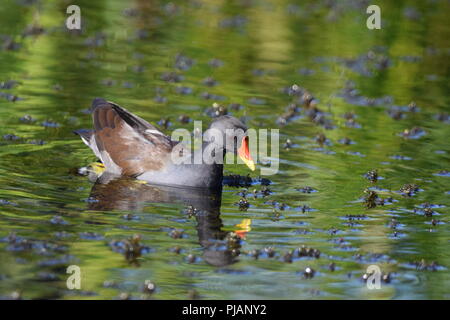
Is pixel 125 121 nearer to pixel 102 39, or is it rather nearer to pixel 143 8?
pixel 102 39

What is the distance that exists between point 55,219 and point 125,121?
2294mm

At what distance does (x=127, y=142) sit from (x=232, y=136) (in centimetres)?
119

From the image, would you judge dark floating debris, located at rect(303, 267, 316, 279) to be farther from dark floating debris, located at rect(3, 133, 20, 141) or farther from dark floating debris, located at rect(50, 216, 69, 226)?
dark floating debris, located at rect(3, 133, 20, 141)

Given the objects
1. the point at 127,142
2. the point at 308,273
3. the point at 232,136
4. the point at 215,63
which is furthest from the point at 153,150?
the point at 215,63

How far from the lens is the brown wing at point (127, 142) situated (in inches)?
380

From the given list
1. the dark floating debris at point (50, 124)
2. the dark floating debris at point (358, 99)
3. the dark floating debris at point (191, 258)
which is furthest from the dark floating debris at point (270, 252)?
the dark floating debris at point (358, 99)

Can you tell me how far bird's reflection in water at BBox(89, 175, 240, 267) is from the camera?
24.9ft

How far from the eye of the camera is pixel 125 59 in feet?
46.0

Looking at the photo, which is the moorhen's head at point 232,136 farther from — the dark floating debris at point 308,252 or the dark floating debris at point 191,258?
the dark floating debris at point 191,258

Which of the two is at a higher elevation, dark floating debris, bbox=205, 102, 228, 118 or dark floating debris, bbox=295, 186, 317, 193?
dark floating debris, bbox=205, 102, 228, 118

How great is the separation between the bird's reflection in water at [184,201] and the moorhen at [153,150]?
0.12 m

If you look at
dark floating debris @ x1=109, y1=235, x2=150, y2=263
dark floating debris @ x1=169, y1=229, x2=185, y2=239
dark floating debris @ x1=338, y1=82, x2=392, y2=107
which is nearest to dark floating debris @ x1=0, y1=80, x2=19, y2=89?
dark floating debris @ x1=338, y1=82, x2=392, y2=107
